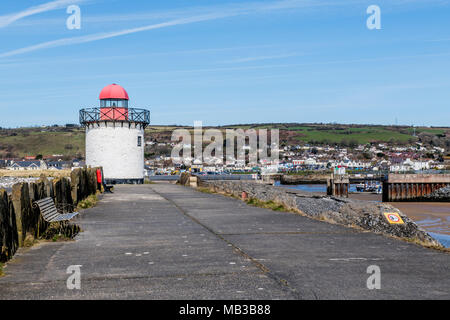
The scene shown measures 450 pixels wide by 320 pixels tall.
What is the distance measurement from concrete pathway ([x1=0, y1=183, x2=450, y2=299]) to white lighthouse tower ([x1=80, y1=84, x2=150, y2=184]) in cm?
2457

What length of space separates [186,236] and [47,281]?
4593 millimetres

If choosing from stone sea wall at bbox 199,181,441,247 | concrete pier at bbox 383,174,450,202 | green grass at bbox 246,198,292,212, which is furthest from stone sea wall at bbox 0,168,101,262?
concrete pier at bbox 383,174,450,202

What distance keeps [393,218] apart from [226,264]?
4973 mm

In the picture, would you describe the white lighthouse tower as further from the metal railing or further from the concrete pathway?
the concrete pathway

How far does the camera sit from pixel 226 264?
314 inches

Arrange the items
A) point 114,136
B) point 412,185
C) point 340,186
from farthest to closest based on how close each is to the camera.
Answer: point 340,186
point 412,185
point 114,136

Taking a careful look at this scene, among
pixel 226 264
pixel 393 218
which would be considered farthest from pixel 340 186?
pixel 226 264

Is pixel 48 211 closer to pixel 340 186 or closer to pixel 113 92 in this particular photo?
pixel 113 92

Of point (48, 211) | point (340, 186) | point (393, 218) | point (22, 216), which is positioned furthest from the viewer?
point (340, 186)

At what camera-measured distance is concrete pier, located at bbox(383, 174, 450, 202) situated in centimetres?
5966

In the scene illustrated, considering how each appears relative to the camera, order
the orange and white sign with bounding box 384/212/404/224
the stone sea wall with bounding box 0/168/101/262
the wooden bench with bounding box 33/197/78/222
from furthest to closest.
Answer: the orange and white sign with bounding box 384/212/404/224, the wooden bench with bounding box 33/197/78/222, the stone sea wall with bounding box 0/168/101/262

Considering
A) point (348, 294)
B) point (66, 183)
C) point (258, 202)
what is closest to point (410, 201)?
point (258, 202)

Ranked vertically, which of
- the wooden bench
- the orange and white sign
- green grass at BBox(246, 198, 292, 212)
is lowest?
green grass at BBox(246, 198, 292, 212)

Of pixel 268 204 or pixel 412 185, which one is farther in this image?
pixel 412 185
